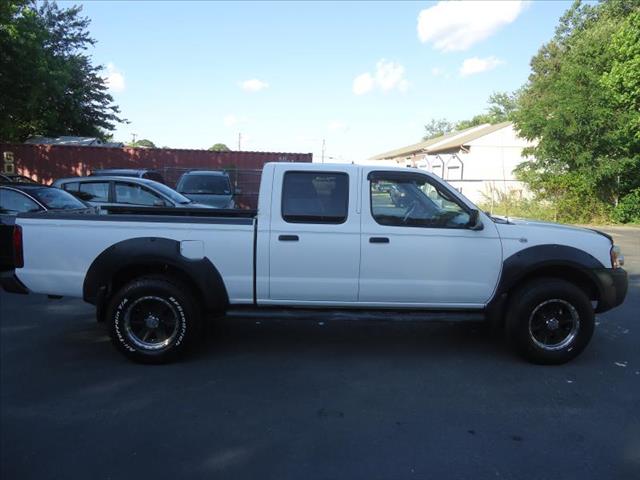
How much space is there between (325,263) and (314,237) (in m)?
0.26

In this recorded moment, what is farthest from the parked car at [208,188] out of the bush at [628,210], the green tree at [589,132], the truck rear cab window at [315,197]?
the bush at [628,210]

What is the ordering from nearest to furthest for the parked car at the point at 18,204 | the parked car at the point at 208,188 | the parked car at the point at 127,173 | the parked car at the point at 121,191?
1. the parked car at the point at 18,204
2. the parked car at the point at 121,191
3. the parked car at the point at 127,173
4. the parked car at the point at 208,188

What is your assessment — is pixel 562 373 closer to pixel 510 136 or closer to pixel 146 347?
pixel 146 347

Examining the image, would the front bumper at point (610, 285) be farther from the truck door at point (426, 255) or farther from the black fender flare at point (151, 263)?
the black fender flare at point (151, 263)

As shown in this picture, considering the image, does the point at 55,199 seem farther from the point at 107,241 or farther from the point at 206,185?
the point at 206,185

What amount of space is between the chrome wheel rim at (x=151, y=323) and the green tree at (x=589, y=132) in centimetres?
1971

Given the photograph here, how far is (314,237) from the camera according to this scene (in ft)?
16.1

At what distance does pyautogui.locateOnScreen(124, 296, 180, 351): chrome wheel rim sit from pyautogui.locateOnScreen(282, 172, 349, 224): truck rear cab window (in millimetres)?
1424

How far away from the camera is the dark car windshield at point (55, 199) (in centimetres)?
895

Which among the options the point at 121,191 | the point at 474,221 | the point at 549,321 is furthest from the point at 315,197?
the point at 121,191

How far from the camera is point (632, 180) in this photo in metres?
22.4

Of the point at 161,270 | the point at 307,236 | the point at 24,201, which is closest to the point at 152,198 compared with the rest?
the point at 24,201

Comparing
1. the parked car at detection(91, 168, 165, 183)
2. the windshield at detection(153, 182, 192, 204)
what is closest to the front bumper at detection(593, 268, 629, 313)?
the windshield at detection(153, 182, 192, 204)

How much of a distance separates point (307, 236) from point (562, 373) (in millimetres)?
2645
